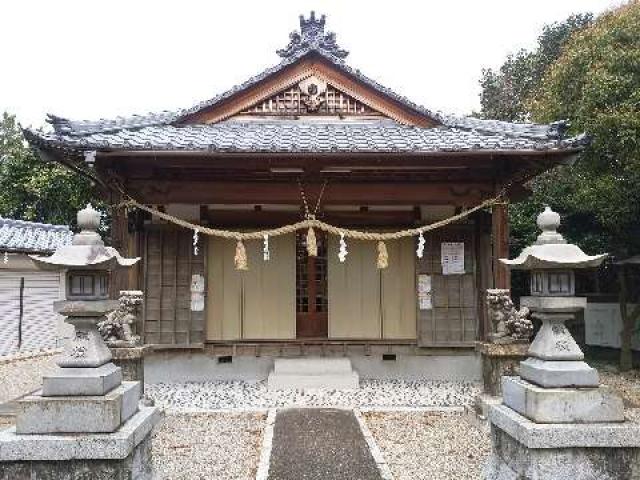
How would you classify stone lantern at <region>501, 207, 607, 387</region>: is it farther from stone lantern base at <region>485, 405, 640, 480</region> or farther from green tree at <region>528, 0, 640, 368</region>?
green tree at <region>528, 0, 640, 368</region>

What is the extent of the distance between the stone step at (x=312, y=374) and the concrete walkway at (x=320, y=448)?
1.71 metres

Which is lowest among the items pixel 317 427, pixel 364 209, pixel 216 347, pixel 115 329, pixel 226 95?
pixel 317 427

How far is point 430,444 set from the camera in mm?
7293

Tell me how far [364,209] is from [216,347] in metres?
4.26

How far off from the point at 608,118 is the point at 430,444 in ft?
29.4

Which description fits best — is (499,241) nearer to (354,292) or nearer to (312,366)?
(354,292)

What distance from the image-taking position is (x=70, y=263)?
5.08 m

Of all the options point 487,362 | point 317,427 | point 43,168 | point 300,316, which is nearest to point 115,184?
point 300,316

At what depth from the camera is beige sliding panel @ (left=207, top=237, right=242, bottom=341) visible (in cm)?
1142

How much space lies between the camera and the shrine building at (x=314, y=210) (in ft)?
32.1

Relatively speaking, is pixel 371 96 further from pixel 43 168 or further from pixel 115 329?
pixel 43 168

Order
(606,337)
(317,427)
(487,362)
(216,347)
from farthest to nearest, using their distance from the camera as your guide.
Answer: (606,337), (216,347), (487,362), (317,427)

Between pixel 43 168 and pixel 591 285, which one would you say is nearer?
pixel 591 285

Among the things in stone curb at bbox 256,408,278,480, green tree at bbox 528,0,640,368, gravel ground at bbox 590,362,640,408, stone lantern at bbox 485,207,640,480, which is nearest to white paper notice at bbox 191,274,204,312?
stone curb at bbox 256,408,278,480
